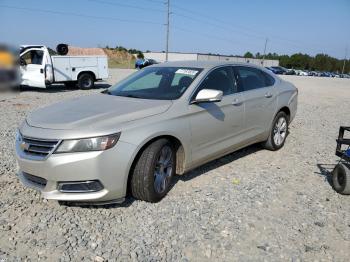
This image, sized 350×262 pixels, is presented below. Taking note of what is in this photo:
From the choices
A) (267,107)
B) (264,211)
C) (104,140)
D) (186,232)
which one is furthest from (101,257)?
(267,107)

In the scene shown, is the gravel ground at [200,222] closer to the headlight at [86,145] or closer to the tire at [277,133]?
the headlight at [86,145]

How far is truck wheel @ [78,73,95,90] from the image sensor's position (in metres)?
16.1

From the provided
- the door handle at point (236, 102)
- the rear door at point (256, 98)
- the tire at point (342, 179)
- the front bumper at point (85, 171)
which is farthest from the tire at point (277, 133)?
the front bumper at point (85, 171)

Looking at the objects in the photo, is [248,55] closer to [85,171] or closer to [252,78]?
[252,78]

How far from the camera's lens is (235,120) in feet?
16.3

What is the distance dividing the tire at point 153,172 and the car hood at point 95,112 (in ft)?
1.28

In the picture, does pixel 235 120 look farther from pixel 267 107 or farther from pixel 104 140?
pixel 104 140

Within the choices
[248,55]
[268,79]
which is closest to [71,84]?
[268,79]

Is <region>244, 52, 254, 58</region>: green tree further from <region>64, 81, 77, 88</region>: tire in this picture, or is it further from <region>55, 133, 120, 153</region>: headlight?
<region>55, 133, 120, 153</region>: headlight

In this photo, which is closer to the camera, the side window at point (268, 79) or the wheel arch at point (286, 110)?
the side window at point (268, 79)

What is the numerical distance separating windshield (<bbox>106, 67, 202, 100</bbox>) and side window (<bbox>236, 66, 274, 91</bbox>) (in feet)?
2.94

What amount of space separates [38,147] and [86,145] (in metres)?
0.51

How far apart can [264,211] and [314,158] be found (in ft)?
8.25

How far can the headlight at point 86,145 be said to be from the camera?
3.34 metres
